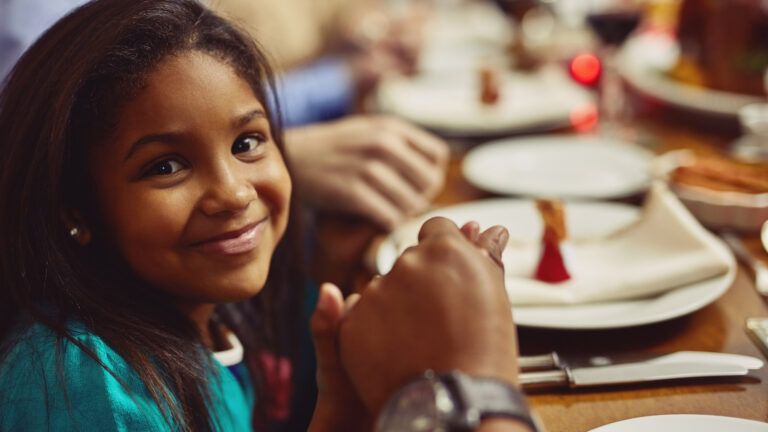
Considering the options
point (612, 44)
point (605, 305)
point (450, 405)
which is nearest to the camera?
point (450, 405)

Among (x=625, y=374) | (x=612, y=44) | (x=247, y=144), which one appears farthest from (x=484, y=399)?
(x=612, y=44)

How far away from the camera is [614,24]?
1.59 metres

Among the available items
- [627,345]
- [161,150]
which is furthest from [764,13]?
[161,150]

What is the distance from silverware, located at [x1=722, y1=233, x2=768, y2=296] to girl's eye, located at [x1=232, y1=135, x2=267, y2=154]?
519mm

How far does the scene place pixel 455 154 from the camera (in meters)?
1.39

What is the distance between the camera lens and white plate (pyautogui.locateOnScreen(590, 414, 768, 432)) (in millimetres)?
547

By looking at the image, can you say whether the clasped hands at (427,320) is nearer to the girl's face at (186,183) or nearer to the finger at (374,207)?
the girl's face at (186,183)

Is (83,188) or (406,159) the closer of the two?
(83,188)

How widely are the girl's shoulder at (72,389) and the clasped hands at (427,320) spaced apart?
0.18 m

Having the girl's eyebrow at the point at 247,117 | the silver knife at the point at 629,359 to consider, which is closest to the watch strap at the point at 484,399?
the silver knife at the point at 629,359

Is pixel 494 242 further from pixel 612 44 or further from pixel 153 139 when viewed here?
pixel 612 44

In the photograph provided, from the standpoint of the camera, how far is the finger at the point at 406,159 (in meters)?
1.09

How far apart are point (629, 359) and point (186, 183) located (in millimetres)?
391

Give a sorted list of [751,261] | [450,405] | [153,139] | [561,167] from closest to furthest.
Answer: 1. [450,405]
2. [153,139]
3. [751,261]
4. [561,167]
